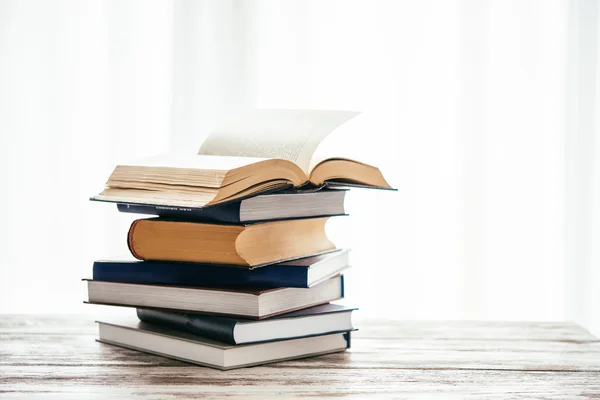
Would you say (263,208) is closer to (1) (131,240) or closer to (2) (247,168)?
(2) (247,168)

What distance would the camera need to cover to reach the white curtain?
224 cm

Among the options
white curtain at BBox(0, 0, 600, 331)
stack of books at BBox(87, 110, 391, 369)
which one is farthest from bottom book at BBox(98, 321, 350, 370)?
white curtain at BBox(0, 0, 600, 331)

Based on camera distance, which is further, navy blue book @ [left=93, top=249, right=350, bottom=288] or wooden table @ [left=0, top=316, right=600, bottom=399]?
navy blue book @ [left=93, top=249, right=350, bottom=288]

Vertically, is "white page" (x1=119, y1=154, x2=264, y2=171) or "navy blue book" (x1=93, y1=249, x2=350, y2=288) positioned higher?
"white page" (x1=119, y1=154, x2=264, y2=171)

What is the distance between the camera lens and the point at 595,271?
7.43 feet

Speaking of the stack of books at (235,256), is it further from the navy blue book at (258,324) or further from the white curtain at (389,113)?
the white curtain at (389,113)

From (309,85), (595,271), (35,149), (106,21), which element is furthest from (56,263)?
(595,271)

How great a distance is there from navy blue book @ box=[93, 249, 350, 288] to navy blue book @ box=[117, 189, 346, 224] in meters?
0.06

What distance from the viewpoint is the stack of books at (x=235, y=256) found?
98 cm

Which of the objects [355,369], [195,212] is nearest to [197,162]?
[195,212]

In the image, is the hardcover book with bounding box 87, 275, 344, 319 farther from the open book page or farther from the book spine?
the open book page

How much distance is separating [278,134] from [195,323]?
0.28 meters

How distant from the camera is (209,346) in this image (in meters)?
0.97

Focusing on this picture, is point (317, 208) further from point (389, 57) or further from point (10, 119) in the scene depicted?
point (10, 119)
